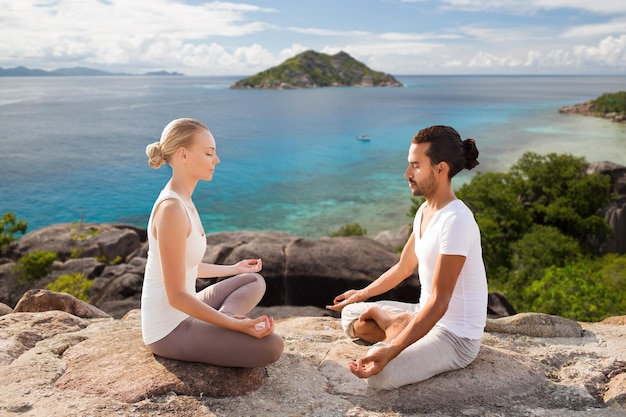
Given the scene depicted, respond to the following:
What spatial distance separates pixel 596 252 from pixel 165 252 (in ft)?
121

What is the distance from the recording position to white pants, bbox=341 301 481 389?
4.91 metres

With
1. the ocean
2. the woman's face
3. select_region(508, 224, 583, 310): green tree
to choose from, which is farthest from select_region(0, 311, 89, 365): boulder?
the ocean

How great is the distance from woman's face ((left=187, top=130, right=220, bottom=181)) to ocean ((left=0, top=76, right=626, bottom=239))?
118 ft

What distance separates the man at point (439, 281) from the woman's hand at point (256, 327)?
881 millimetres

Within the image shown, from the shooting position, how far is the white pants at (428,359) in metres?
4.91

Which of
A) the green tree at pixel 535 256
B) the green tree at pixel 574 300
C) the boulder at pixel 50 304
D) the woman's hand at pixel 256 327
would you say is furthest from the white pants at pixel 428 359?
the green tree at pixel 535 256

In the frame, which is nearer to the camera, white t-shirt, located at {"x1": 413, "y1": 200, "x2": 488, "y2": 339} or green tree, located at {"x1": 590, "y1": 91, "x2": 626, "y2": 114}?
white t-shirt, located at {"x1": 413, "y1": 200, "x2": 488, "y2": 339}

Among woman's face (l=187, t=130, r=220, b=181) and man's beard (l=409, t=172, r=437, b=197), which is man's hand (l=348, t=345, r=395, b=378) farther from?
woman's face (l=187, t=130, r=220, b=181)

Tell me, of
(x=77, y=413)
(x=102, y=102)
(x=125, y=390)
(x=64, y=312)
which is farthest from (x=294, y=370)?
(x=102, y=102)

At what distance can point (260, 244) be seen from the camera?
18422mm

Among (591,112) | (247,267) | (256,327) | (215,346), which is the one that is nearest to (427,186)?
(256,327)

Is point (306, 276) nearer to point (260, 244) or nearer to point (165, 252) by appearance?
point (260, 244)

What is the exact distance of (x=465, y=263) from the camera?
5.04 m

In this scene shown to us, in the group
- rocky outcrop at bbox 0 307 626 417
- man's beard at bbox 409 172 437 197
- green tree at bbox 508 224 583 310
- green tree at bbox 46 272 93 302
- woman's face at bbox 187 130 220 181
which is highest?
woman's face at bbox 187 130 220 181
